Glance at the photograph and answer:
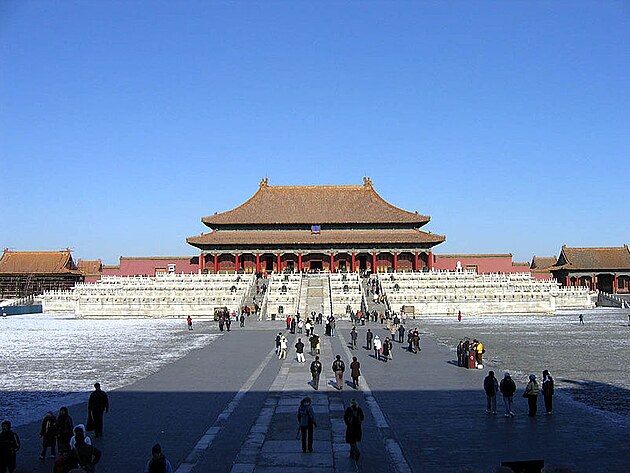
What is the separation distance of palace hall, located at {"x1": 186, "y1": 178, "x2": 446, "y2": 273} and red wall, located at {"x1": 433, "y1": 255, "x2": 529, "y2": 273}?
448 cm

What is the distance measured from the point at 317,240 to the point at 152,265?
21.1 m

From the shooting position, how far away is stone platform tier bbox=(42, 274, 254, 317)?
47.8 m

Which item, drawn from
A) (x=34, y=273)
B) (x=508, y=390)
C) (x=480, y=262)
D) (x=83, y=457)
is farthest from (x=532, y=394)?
(x=34, y=273)

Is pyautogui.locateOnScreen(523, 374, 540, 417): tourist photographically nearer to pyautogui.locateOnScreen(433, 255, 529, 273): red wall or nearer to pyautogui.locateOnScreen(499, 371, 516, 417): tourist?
pyautogui.locateOnScreen(499, 371, 516, 417): tourist

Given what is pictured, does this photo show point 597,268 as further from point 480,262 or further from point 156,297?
point 156,297

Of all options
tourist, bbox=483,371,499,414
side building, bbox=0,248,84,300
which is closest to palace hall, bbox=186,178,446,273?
side building, bbox=0,248,84,300

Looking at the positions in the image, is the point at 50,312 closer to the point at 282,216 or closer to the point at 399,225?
the point at 282,216

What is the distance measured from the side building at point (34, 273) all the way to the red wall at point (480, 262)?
145ft

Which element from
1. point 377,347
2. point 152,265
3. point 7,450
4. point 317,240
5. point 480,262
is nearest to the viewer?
point 7,450

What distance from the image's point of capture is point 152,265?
244 feet

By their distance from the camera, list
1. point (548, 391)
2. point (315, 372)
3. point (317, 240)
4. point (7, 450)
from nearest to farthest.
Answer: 1. point (7, 450)
2. point (548, 391)
3. point (315, 372)
4. point (317, 240)

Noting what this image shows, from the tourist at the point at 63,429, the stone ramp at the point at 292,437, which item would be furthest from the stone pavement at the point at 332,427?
the tourist at the point at 63,429

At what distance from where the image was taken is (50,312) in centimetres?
5500

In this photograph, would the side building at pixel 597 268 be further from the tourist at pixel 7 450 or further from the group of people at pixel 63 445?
the tourist at pixel 7 450
